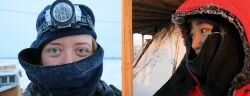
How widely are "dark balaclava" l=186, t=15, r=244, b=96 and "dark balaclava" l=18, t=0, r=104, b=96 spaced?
1.06ft

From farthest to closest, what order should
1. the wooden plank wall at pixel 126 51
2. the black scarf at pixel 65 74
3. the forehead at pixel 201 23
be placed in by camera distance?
the wooden plank wall at pixel 126 51, the forehead at pixel 201 23, the black scarf at pixel 65 74

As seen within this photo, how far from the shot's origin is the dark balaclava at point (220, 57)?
96 cm

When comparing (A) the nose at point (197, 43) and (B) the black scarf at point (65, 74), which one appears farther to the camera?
(A) the nose at point (197, 43)

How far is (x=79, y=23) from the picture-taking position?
0.91 metres

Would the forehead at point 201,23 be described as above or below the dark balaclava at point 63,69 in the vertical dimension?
above

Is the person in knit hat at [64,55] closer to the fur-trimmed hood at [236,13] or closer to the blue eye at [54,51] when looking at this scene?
the blue eye at [54,51]

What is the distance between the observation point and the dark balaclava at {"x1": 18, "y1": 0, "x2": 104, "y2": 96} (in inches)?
34.2

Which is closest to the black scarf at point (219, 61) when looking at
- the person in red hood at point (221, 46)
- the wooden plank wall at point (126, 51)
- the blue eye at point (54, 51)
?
the person in red hood at point (221, 46)

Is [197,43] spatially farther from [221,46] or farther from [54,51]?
[54,51]

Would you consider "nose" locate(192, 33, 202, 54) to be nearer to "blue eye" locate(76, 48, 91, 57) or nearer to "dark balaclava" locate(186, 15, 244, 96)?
"dark balaclava" locate(186, 15, 244, 96)

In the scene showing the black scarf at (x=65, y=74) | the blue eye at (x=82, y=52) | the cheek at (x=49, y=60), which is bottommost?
the black scarf at (x=65, y=74)

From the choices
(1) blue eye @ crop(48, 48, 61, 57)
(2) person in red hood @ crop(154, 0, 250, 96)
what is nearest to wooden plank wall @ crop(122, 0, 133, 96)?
(2) person in red hood @ crop(154, 0, 250, 96)

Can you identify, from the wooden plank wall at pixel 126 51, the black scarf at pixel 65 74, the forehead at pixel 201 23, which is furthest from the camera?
the wooden plank wall at pixel 126 51

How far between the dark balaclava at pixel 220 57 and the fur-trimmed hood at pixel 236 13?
22mm
